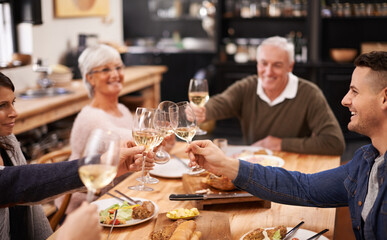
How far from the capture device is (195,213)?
5.42ft

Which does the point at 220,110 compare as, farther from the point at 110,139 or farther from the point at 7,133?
the point at 110,139

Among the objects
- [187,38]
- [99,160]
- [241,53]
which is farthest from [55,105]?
[187,38]

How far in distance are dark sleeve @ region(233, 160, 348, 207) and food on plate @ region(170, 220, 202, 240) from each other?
0.29m

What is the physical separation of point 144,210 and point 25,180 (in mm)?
419

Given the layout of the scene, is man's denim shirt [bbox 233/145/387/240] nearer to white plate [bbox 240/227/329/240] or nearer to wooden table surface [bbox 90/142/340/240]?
wooden table surface [bbox 90/142/340/240]

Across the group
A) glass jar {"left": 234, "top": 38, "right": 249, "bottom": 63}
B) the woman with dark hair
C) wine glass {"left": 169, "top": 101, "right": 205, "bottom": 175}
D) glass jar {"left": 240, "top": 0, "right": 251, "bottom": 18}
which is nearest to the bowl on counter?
glass jar {"left": 234, "top": 38, "right": 249, "bottom": 63}

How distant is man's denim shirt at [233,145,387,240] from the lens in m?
1.62

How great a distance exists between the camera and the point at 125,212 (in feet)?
5.55

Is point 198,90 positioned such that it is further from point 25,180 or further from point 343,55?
point 343,55

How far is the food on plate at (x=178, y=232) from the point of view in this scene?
1.42 metres

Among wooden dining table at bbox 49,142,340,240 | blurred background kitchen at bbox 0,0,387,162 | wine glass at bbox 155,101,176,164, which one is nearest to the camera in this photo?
wooden dining table at bbox 49,142,340,240

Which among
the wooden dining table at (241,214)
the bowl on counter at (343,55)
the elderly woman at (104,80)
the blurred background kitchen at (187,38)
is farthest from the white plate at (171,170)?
the bowl on counter at (343,55)

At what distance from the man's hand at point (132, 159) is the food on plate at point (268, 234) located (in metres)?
0.48

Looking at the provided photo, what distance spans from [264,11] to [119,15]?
205 cm
